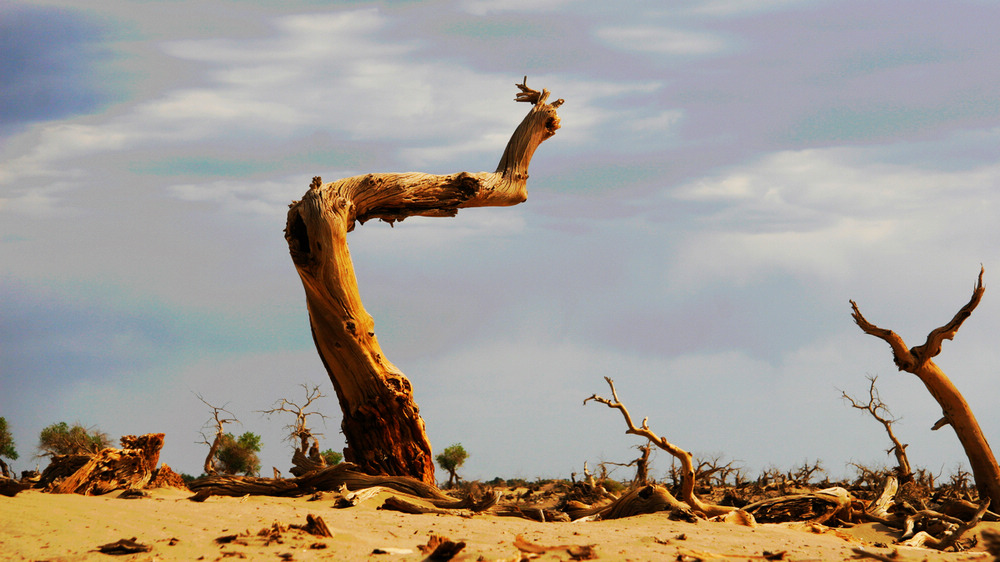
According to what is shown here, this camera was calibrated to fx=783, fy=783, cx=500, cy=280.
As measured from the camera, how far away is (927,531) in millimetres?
10547

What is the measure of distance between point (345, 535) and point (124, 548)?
5.62 feet

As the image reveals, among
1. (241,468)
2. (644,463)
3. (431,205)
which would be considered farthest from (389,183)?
(241,468)

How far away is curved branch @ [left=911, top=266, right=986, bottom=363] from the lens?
1255 centimetres

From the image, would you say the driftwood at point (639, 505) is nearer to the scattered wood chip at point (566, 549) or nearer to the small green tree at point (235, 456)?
the scattered wood chip at point (566, 549)

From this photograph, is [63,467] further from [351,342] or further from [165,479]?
[351,342]

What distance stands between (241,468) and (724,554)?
19.9 metres

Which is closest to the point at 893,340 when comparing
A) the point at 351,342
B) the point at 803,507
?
the point at 803,507

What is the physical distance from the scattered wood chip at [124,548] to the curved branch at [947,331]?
11735mm

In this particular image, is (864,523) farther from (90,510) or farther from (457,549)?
(90,510)

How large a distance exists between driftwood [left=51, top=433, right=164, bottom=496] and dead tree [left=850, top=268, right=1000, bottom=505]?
36.2ft

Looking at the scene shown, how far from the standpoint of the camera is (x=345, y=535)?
6.64m

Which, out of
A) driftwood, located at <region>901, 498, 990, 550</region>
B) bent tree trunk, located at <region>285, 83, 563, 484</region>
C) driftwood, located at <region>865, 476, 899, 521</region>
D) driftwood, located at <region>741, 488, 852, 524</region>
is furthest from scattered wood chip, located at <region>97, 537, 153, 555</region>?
driftwood, located at <region>865, 476, 899, 521</region>

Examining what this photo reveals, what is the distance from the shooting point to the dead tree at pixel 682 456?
972 centimetres

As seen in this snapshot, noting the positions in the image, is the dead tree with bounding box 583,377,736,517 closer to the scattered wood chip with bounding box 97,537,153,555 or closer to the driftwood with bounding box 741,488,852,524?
the driftwood with bounding box 741,488,852,524
